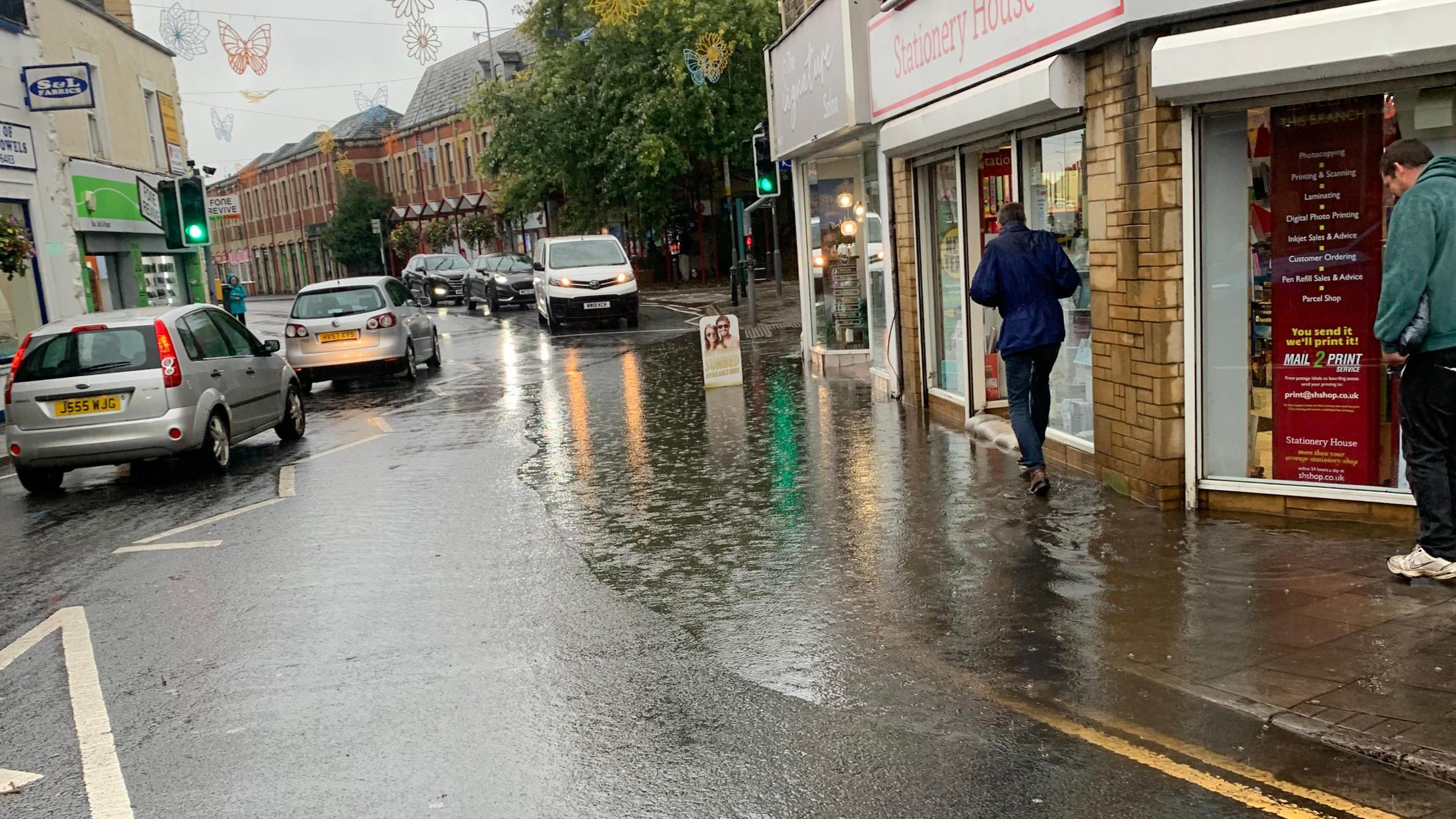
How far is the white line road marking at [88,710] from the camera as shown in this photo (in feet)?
13.8

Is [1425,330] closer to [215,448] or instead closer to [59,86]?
[215,448]

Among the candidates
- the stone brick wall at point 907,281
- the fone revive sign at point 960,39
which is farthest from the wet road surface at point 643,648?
the fone revive sign at point 960,39

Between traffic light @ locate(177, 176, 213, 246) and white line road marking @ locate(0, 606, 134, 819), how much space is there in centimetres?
1190

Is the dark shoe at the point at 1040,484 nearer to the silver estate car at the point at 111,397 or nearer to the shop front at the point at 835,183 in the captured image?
the shop front at the point at 835,183

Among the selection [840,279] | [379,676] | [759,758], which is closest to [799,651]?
[759,758]

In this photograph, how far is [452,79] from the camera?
2581 inches

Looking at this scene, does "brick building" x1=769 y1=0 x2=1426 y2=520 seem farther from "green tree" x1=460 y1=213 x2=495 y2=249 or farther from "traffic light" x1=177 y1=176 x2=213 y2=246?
"green tree" x1=460 y1=213 x2=495 y2=249

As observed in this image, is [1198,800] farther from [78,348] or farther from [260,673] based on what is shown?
[78,348]

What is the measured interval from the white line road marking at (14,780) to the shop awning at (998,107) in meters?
6.65

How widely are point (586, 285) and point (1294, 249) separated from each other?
65.3ft

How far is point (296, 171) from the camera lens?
79.2 meters

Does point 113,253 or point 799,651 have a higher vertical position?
point 113,253

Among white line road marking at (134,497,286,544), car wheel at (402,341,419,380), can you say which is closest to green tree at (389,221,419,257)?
car wheel at (402,341,419,380)

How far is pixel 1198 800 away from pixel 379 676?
11.3 ft
